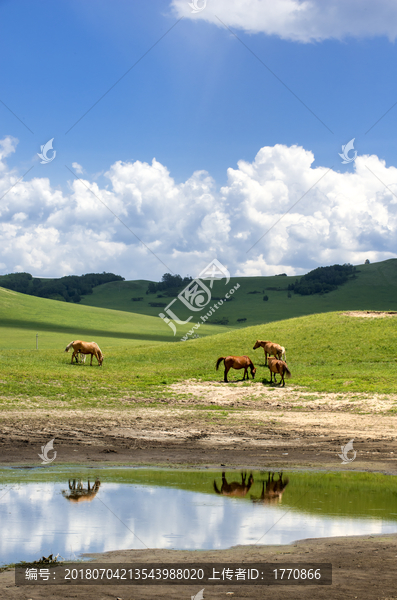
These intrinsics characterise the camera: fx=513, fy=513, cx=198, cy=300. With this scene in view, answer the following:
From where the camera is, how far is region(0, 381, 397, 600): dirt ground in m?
6.59

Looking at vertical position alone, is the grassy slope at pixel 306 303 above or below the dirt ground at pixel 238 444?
above

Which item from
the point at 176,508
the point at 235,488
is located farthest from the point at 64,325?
the point at 176,508

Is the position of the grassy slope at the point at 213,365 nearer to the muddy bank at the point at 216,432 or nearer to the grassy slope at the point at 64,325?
the muddy bank at the point at 216,432

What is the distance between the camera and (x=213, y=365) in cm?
3591

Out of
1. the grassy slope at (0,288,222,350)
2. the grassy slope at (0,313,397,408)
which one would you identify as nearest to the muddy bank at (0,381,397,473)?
the grassy slope at (0,313,397,408)

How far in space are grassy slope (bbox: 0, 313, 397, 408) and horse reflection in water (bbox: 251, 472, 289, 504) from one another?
11294 millimetres

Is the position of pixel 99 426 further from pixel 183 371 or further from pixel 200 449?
pixel 183 371

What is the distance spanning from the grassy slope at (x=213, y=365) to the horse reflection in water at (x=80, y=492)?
10196mm

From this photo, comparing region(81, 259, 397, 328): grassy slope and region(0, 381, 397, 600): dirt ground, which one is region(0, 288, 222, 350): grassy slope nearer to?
region(81, 259, 397, 328): grassy slope

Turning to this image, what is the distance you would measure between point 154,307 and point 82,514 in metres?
179

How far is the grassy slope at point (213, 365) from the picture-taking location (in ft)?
80.0

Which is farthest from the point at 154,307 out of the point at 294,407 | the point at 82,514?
the point at 82,514

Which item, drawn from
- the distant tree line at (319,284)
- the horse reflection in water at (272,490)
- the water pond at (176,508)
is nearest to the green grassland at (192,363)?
the water pond at (176,508)

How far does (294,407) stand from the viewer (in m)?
23.1
